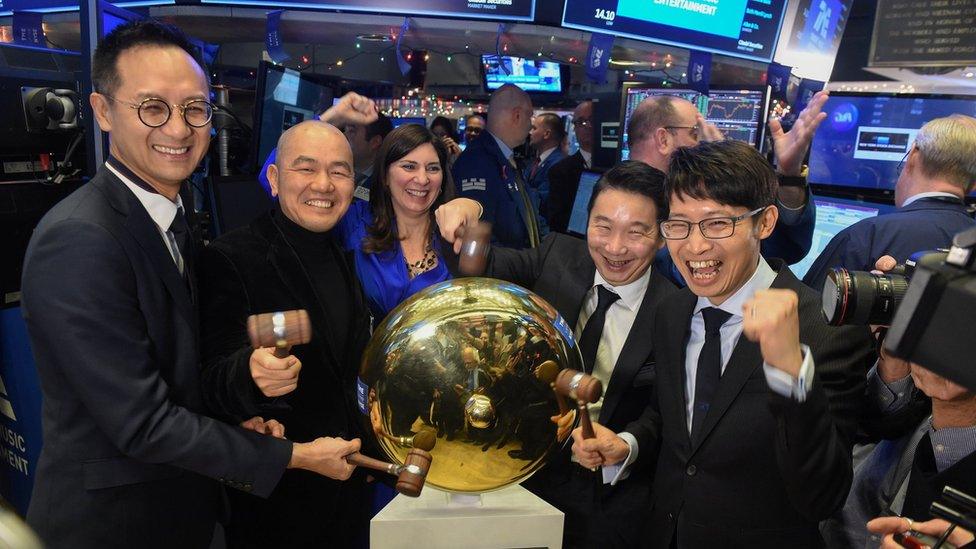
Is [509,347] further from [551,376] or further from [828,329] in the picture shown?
[828,329]

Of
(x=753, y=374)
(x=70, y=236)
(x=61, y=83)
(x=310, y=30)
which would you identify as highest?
(x=310, y=30)

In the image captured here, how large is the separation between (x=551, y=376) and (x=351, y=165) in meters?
1.17

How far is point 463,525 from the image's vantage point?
5.15 feet

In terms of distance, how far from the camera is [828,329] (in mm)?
1669

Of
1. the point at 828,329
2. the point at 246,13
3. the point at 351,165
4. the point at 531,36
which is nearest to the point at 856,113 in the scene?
the point at 531,36

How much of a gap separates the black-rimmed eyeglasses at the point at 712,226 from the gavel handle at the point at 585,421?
58 cm

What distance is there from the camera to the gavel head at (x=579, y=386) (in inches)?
50.6

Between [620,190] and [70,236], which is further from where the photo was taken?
[620,190]

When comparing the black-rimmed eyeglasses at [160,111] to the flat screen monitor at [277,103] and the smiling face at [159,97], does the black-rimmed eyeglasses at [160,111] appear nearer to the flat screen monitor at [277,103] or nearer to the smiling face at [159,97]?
the smiling face at [159,97]

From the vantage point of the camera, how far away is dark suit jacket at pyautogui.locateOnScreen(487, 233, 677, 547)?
201 cm

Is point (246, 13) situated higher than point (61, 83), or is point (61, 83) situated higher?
point (246, 13)

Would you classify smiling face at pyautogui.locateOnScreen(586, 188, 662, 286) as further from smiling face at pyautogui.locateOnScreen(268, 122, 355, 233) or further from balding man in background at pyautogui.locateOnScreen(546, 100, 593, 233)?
Answer: balding man in background at pyautogui.locateOnScreen(546, 100, 593, 233)

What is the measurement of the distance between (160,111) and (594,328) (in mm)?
1294

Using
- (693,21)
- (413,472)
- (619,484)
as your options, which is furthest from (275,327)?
(693,21)
